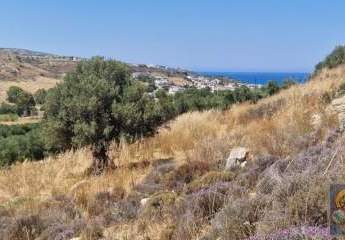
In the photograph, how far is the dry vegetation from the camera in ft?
13.1

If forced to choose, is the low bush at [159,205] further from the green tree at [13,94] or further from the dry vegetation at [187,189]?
the green tree at [13,94]

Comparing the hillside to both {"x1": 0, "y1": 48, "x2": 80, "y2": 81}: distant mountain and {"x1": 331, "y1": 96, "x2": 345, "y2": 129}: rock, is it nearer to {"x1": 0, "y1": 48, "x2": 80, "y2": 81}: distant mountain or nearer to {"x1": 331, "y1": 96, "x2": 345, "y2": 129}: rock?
{"x1": 0, "y1": 48, "x2": 80, "y2": 81}: distant mountain

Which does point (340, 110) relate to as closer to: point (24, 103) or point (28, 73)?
point (24, 103)

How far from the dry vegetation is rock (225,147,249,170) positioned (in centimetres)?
16

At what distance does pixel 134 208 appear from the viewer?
19.0ft

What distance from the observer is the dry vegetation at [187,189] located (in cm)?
400

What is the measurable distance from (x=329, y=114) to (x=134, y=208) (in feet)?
13.2

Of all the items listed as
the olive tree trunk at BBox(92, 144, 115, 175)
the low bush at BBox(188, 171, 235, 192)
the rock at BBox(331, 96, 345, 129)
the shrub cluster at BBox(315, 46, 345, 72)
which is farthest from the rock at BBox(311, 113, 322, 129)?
the shrub cluster at BBox(315, 46, 345, 72)

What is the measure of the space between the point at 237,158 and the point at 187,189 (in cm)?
121

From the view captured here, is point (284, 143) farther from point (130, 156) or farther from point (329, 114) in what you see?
point (130, 156)

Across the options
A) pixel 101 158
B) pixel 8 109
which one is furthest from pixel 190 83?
pixel 101 158

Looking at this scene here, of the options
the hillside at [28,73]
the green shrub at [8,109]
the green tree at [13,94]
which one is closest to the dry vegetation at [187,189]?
the green shrub at [8,109]

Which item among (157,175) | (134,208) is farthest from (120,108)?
(134,208)

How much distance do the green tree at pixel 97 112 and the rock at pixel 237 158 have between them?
2.17m
